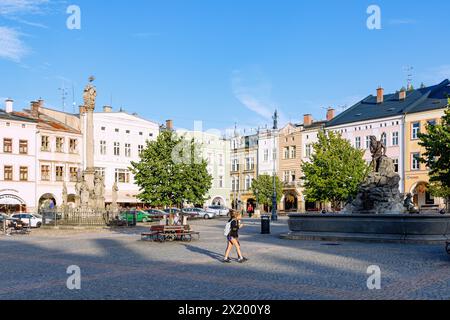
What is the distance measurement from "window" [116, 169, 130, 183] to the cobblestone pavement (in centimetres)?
4325

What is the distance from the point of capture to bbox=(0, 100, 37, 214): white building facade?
54284 millimetres

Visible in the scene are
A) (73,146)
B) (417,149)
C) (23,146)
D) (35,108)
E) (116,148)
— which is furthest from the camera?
(116,148)

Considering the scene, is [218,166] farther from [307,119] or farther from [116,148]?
[116,148]

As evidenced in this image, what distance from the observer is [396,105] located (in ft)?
204

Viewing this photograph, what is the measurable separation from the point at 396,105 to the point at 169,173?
29513 mm

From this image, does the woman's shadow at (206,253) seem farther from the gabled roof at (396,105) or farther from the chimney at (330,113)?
the chimney at (330,113)

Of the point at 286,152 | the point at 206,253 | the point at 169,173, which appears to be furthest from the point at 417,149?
the point at 206,253

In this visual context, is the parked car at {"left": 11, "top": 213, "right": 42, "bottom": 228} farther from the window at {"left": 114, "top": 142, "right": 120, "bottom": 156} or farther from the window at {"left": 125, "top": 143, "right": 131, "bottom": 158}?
the window at {"left": 125, "top": 143, "right": 131, "bottom": 158}

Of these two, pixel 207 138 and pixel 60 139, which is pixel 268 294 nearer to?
pixel 60 139

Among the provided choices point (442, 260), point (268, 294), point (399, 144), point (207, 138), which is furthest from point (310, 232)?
point (207, 138)

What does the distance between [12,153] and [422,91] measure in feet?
145

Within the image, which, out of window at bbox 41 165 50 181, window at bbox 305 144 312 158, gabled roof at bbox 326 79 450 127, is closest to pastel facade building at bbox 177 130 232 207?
window at bbox 305 144 312 158

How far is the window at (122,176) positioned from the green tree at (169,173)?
58.8 ft

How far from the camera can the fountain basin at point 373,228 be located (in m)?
22.1
